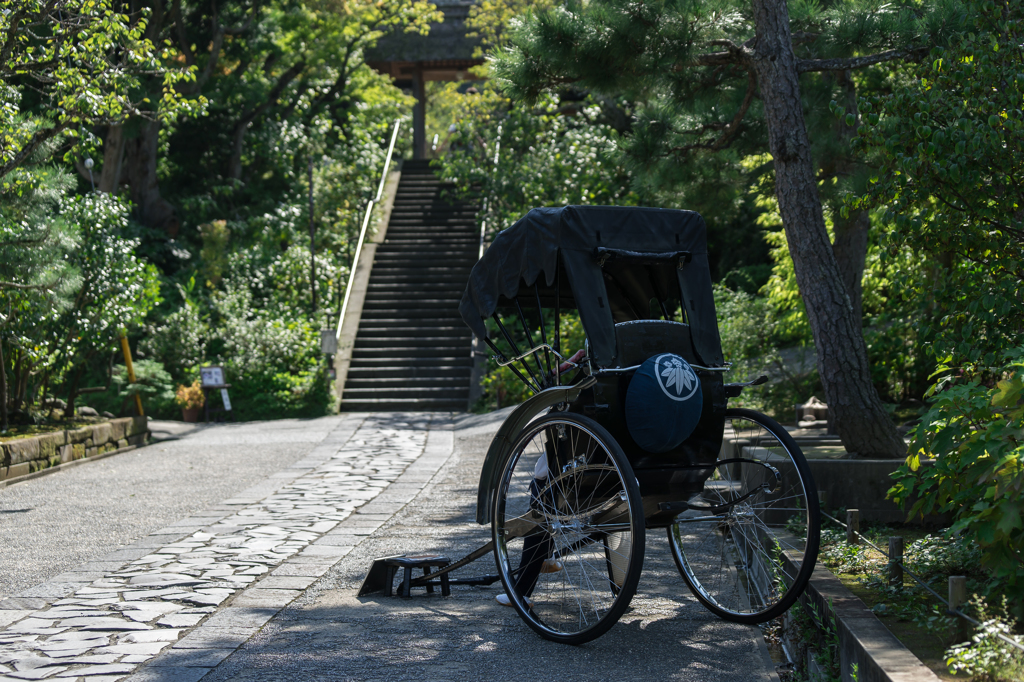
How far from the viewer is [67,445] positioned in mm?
10727

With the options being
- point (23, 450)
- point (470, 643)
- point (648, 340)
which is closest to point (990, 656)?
point (648, 340)

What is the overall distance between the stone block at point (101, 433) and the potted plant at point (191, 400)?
3601 mm

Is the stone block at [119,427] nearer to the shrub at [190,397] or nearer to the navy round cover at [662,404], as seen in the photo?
the shrub at [190,397]

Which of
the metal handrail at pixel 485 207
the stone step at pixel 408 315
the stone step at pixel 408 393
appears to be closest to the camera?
the stone step at pixel 408 393

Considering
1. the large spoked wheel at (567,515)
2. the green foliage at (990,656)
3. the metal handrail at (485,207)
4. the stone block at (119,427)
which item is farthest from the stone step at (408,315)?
the green foliage at (990,656)

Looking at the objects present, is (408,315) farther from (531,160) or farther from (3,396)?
(3,396)

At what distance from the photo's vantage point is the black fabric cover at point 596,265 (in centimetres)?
451

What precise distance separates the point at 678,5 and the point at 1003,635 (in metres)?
5.58

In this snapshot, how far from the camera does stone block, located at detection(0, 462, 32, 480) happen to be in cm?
939

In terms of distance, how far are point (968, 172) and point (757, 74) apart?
6.88 feet

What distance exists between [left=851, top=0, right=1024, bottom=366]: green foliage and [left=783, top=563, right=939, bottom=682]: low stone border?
5.34ft

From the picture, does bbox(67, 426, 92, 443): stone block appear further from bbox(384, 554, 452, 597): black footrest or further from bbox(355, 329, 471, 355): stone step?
bbox(384, 554, 452, 597): black footrest

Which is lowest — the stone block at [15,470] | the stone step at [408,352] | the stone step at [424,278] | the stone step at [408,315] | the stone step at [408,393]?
the stone block at [15,470]

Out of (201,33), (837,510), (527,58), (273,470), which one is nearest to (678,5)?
(527,58)
